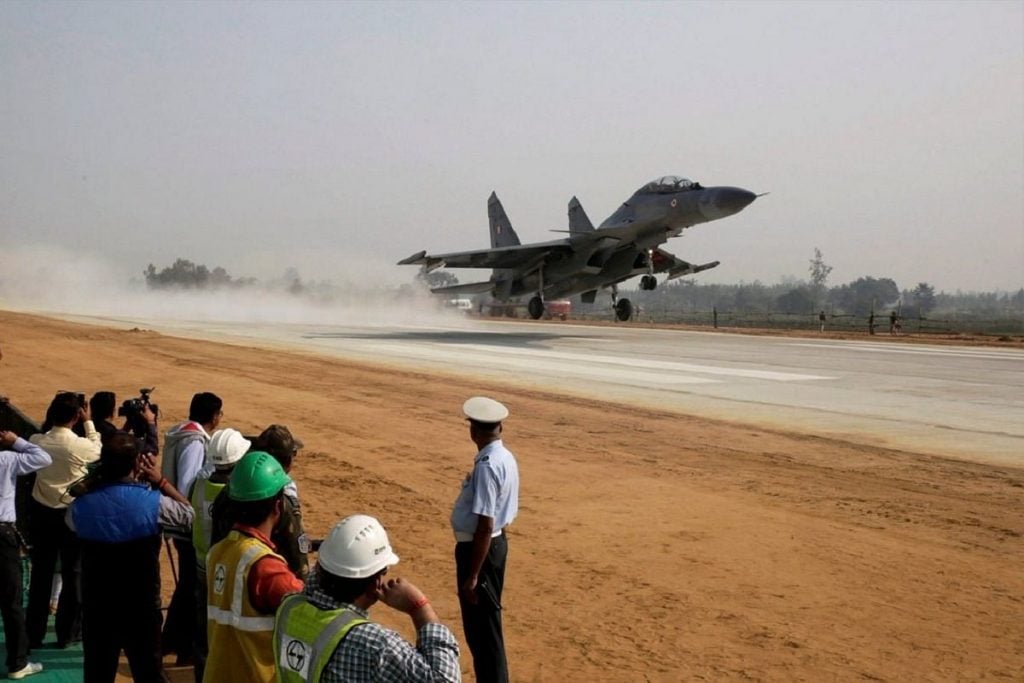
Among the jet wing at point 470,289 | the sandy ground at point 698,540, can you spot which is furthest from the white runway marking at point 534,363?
the jet wing at point 470,289

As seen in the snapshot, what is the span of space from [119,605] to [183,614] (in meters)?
1.42

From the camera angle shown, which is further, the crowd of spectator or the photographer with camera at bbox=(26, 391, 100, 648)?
the photographer with camera at bbox=(26, 391, 100, 648)

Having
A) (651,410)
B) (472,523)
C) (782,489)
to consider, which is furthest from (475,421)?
(651,410)

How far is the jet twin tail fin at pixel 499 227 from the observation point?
5194 centimetres

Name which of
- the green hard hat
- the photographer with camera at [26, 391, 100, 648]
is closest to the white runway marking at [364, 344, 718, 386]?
the photographer with camera at [26, 391, 100, 648]

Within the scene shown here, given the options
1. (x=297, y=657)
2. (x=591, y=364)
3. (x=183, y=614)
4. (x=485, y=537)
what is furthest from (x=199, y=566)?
(x=591, y=364)

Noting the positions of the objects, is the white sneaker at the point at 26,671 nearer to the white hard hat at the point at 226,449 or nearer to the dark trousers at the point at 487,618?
the white hard hat at the point at 226,449

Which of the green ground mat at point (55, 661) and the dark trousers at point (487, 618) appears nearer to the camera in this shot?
the dark trousers at point (487, 618)

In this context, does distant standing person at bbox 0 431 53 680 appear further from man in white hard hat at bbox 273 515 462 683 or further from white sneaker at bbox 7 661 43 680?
man in white hard hat at bbox 273 515 462 683

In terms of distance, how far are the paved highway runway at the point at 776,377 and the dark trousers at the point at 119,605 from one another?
12627 mm

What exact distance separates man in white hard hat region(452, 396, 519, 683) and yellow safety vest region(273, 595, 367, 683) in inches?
82.9

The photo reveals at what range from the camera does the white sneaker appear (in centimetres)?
593

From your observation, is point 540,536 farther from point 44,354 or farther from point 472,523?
point 44,354

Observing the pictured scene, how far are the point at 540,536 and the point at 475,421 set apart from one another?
4407mm
